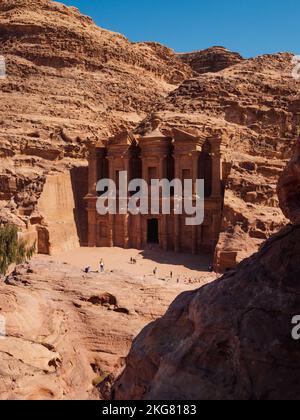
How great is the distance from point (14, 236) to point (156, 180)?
1171 centimetres

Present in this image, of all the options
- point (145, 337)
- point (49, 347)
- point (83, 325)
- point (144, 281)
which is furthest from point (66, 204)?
point (145, 337)

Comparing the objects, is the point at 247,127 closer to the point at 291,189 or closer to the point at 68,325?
the point at 68,325

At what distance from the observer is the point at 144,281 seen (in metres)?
18.1

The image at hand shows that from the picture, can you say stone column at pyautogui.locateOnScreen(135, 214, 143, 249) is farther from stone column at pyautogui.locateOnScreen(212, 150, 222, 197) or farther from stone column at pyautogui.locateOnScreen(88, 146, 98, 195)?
stone column at pyautogui.locateOnScreen(212, 150, 222, 197)

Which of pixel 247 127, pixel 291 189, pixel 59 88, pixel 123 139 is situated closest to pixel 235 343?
pixel 291 189

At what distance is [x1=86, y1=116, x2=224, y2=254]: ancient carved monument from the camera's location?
32312 millimetres

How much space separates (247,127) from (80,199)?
50.6 ft

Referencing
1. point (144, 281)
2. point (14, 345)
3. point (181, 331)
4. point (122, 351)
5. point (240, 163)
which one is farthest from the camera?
point (240, 163)

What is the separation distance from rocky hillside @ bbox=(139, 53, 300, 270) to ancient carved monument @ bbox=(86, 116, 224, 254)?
4.88 feet

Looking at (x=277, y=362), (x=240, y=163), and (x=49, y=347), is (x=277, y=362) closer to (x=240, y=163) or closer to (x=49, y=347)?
(x=49, y=347)

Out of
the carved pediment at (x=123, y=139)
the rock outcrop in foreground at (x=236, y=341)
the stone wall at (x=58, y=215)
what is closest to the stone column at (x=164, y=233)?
the carved pediment at (x=123, y=139)

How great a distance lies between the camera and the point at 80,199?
3756cm

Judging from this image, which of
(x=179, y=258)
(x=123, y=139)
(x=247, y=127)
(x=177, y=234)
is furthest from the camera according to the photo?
(x=247, y=127)

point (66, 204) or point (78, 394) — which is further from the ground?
point (66, 204)
